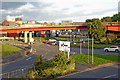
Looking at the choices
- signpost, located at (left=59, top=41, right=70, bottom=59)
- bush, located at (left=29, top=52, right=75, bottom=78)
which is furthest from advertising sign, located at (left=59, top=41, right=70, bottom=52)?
bush, located at (left=29, top=52, right=75, bottom=78)

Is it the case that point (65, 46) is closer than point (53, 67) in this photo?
No

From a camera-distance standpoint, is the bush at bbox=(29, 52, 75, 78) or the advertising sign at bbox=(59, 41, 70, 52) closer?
the bush at bbox=(29, 52, 75, 78)

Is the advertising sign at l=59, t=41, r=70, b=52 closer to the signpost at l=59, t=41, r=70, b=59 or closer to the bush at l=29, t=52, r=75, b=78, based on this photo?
the signpost at l=59, t=41, r=70, b=59

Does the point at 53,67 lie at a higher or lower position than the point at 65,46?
lower

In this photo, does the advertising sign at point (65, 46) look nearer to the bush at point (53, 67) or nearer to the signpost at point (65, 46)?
the signpost at point (65, 46)

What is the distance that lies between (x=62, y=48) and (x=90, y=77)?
8247 mm

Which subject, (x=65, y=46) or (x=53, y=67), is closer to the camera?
(x=53, y=67)

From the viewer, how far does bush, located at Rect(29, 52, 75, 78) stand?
16.5 meters

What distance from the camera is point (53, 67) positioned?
1772cm

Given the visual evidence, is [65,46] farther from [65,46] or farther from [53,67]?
[53,67]

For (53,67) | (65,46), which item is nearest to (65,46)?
(65,46)

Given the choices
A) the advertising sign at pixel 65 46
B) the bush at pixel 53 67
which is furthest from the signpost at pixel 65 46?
the bush at pixel 53 67

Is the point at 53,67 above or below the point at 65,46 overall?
below

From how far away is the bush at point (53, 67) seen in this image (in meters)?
16.5
